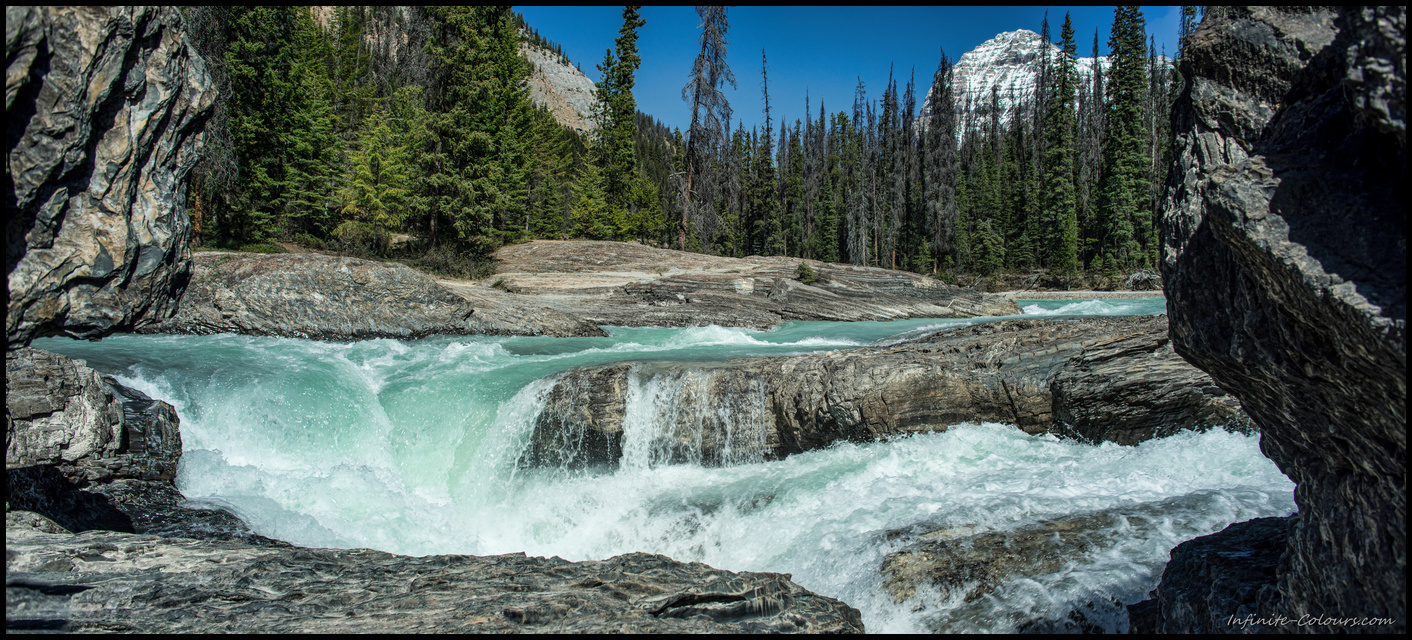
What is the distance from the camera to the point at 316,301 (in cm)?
1260

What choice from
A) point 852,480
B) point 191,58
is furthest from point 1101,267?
point 191,58

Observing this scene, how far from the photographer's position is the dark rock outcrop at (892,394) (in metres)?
7.40

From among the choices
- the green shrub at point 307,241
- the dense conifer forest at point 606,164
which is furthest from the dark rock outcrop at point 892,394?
the green shrub at point 307,241

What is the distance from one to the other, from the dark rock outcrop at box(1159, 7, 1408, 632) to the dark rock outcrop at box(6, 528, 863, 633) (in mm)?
1987

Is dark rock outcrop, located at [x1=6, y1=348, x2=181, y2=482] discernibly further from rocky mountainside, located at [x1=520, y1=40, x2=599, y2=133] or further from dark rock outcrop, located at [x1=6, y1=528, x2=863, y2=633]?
rocky mountainside, located at [x1=520, y1=40, x2=599, y2=133]

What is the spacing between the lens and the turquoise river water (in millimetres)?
4758

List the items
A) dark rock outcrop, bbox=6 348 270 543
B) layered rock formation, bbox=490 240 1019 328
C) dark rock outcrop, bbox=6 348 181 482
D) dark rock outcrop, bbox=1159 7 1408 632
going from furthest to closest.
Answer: layered rock formation, bbox=490 240 1019 328 → dark rock outcrop, bbox=6 348 181 482 → dark rock outcrop, bbox=6 348 270 543 → dark rock outcrop, bbox=1159 7 1408 632

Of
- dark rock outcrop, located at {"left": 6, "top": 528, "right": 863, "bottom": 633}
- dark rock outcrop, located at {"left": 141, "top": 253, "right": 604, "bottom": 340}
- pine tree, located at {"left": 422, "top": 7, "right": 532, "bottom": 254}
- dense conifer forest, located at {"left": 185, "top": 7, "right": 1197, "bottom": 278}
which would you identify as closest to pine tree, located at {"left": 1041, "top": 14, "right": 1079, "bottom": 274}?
dense conifer forest, located at {"left": 185, "top": 7, "right": 1197, "bottom": 278}

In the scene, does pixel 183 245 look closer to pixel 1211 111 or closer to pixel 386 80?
pixel 1211 111

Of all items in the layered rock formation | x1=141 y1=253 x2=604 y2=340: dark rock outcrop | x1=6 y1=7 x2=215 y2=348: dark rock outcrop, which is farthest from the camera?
the layered rock formation

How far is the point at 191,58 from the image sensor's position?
324 centimetres

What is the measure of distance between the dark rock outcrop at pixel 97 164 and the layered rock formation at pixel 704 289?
12268 millimetres

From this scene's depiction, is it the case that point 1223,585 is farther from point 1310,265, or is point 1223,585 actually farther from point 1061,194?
point 1061,194

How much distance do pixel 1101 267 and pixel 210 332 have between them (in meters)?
42.5
